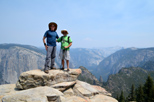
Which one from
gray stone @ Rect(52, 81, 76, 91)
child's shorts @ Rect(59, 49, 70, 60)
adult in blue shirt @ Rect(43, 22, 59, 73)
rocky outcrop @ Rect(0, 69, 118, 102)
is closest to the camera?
rocky outcrop @ Rect(0, 69, 118, 102)

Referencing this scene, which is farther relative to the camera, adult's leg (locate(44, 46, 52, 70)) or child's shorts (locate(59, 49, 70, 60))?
child's shorts (locate(59, 49, 70, 60))

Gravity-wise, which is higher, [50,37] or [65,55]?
[50,37]

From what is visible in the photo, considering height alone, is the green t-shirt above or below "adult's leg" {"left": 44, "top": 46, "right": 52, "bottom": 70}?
above

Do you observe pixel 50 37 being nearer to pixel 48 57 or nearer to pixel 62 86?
pixel 48 57

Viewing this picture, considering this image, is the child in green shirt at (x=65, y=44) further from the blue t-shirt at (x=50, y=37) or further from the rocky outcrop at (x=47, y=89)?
the rocky outcrop at (x=47, y=89)

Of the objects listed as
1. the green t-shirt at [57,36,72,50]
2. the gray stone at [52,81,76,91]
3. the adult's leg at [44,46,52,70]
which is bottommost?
the gray stone at [52,81,76,91]

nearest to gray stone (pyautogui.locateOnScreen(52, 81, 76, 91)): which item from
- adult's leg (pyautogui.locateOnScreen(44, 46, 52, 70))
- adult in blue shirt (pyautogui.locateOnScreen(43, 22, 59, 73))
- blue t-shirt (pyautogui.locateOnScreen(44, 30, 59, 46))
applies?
adult's leg (pyautogui.locateOnScreen(44, 46, 52, 70))

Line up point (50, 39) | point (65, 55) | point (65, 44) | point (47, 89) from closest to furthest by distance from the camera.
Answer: point (47, 89) < point (50, 39) < point (65, 44) < point (65, 55)

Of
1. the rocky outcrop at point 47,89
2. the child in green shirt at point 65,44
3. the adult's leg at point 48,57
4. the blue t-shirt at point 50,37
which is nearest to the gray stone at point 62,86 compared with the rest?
the rocky outcrop at point 47,89

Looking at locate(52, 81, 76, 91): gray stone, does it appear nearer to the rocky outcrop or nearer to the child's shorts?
the rocky outcrop

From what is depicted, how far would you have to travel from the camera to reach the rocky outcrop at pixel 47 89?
7.44 m

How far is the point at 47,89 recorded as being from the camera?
8.56 m

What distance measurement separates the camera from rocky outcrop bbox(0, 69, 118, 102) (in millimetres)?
7438

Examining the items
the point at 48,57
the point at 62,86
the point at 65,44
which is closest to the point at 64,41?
the point at 65,44
